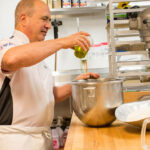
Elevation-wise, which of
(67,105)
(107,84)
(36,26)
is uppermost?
(36,26)

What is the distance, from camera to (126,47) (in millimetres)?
1656

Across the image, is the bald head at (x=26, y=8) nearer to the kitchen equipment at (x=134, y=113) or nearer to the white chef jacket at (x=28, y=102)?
the white chef jacket at (x=28, y=102)

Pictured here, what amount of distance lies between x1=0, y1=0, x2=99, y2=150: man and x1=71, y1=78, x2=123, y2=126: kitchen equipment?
0.17m

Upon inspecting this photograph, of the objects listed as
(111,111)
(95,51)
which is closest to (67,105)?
(95,51)

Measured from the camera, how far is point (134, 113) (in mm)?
861

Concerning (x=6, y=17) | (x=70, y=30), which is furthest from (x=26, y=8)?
(x=6, y=17)

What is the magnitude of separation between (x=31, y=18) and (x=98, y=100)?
75cm

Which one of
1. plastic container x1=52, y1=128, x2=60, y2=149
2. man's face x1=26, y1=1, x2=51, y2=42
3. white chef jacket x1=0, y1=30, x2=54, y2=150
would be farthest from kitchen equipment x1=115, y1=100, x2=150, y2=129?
plastic container x1=52, y1=128, x2=60, y2=149

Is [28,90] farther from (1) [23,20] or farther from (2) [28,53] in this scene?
(1) [23,20]

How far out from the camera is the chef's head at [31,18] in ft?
4.67

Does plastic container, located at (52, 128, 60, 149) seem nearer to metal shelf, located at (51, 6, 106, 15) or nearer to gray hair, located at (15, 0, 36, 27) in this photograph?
gray hair, located at (15, 0, 36, 27)

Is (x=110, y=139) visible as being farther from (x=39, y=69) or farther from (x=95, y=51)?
(x=95, y=51)

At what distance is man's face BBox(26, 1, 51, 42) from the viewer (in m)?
1.43

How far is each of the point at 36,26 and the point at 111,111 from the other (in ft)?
2.47
